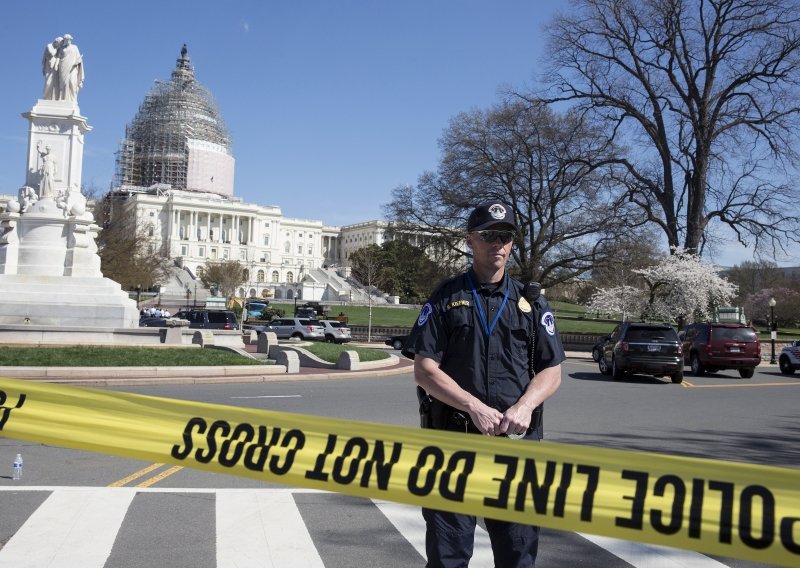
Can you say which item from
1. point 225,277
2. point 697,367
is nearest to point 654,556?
point 697,367

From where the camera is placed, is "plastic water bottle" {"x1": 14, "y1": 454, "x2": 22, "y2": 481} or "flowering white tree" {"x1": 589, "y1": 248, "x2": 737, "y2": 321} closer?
"plastic water bottle" {"x1": 14, "y1": 454, "x2": 22, "y2": 481}

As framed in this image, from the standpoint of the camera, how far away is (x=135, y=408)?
401 centimetres

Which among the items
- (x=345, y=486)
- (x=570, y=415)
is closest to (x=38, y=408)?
(x=345, y=486)

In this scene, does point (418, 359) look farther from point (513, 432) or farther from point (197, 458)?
point (197, 458)

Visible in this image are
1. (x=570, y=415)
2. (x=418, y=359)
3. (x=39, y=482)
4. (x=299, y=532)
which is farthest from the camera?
(x=570, y=415)

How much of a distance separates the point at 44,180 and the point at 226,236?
12409 cm

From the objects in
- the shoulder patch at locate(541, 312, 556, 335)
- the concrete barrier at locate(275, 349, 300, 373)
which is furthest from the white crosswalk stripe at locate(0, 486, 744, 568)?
the concrete barrier at locate(275, 349, 300, 373)

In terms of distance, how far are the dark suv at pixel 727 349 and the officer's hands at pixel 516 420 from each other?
22846 mm

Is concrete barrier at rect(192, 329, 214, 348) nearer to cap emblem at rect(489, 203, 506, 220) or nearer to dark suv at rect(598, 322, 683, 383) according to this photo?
dark suv at rect(598, 322, 683, 383)

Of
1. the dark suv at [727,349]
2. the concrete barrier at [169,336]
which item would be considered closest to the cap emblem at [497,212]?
the concrete barrier at [169,336]

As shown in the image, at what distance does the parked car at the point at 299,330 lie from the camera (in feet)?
148

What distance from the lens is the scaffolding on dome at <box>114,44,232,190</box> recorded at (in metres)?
144

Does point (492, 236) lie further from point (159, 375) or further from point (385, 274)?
point (385, 274)

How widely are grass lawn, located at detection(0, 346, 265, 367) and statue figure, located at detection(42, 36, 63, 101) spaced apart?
34.2 feet
